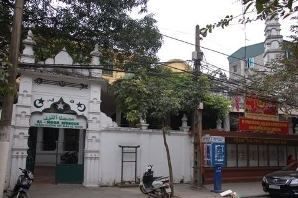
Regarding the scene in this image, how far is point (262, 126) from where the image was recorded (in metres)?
16.8

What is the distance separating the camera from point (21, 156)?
444 inches

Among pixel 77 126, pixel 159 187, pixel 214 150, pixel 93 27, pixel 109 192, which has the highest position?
pixel 93 27

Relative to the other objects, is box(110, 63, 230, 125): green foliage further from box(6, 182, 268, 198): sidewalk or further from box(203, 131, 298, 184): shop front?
box(6, 182, 268, 198): sidewalk

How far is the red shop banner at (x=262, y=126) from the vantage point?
16.2 metres

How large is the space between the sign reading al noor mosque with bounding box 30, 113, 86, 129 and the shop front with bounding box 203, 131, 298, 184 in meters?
5.78

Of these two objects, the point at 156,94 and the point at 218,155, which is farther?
the point at 218,155

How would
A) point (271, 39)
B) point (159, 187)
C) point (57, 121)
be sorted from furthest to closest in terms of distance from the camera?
Answer: point (271, 39), point (57, 121), point (159, 187)

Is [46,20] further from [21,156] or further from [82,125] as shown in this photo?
[21,156]

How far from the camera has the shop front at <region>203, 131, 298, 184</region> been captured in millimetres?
16000

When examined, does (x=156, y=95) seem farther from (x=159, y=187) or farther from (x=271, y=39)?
(x=271, y=39)

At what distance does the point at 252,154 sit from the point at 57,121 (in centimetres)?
1018

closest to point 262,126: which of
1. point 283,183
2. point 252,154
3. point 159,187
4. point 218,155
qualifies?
point 252,154

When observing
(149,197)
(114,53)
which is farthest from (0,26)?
(149,197)

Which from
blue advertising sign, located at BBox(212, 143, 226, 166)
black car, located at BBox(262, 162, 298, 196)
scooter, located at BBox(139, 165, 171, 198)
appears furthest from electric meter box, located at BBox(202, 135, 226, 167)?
scooter, located at BBox(139, 165, 171, 198)
